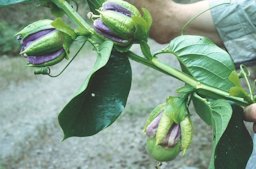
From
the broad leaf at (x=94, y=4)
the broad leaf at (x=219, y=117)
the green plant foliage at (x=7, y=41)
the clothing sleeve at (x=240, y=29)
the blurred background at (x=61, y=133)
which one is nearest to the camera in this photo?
the broad leaf at (x=219, y=117)

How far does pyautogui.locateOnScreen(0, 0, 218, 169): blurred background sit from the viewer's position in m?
2.96

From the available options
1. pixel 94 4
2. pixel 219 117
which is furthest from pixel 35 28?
pixel 219 117

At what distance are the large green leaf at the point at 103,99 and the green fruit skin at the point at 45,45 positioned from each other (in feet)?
0.19

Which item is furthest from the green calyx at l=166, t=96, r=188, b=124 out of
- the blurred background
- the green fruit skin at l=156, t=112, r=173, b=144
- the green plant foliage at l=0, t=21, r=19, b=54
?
the green plant foliage at l=0, t=21, r=19, b=54

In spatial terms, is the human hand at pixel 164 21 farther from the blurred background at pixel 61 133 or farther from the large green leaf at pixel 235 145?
the blurred background at pixel 61 133

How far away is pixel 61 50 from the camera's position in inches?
20.4

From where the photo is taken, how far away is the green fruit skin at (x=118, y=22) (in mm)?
493

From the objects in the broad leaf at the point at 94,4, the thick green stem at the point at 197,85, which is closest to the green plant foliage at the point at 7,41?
the broad leaf at the point at 94,4

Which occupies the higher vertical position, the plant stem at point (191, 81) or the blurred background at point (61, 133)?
the plant stem at point (191, 81)

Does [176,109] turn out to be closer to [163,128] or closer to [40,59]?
[163,128]

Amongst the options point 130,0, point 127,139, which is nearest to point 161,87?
point 127,139

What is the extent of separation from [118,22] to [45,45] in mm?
81

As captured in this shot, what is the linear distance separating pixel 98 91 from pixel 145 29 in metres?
0.09

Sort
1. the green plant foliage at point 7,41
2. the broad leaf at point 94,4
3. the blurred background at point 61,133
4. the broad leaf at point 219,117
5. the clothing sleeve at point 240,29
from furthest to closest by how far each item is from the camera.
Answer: the green plant foliage at point 7,41
the blurred background at point 61,133
the clothing sleeve at point 240,29
the broad leaf at point 94,4
the broad leaf at point 219,117
